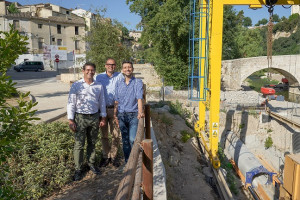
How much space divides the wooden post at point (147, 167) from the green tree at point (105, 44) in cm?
756

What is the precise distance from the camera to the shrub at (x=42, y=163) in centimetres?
289

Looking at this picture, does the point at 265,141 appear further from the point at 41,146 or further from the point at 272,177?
the point at 41,146

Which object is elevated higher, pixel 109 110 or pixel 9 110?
pixel 9 110

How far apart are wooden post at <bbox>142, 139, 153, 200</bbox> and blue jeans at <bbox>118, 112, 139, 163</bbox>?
137cm

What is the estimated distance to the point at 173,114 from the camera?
980 centimetres

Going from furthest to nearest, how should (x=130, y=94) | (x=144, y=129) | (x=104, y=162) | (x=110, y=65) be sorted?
(x=104, y=162) → (x=110, y=65) → (x=130, y=94) → (x=144, y=129)

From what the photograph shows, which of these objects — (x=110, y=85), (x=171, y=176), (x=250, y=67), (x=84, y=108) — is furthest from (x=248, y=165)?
(x=250, y=67)

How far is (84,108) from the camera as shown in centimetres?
305

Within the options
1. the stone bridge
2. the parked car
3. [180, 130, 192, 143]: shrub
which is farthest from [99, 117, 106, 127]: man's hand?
the parked car

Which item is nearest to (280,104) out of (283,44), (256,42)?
(256,42)

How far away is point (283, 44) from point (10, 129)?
188ft

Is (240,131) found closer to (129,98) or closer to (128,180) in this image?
(129,98)

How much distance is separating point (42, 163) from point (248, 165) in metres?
7.18

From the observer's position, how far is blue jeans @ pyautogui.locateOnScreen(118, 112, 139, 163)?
3.15 metres
